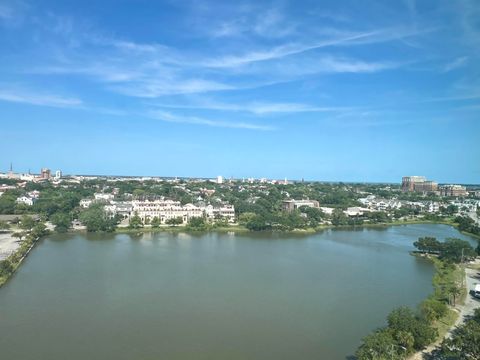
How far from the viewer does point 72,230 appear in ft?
44.4

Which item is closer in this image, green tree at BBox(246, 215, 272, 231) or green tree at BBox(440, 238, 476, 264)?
green tree at BBox(440, 238, 476, 264)

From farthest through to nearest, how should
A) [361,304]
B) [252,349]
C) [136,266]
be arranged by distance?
[136,266] → [361,304] → [252,349]

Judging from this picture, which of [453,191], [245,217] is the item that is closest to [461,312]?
[245,217]

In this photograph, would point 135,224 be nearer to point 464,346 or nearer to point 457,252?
point 457,252

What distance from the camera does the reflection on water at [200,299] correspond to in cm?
482

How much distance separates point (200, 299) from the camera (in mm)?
6445

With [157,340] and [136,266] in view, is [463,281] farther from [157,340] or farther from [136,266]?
[136,266]

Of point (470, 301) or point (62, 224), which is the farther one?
point (62, 224)

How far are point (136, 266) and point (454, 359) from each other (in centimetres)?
632

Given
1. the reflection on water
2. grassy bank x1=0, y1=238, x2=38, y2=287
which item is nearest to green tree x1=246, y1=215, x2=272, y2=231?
the reflection on water

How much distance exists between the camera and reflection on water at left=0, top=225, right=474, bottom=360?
15.8 feet

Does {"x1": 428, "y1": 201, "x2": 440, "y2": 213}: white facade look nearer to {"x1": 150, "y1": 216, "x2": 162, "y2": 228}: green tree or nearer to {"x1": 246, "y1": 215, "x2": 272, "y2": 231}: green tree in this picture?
{"x1": 246, "y1": 215, "x2": 272, "y2": 231}: green tree

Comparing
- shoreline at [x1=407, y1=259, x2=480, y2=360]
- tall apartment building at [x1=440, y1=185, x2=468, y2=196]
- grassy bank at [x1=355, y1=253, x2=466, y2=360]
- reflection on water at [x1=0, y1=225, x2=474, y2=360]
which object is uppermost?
tall apartment building at [x1=440, y1=185, x2=468, y2=196]

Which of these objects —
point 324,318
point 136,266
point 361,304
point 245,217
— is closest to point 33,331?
point 136,266
